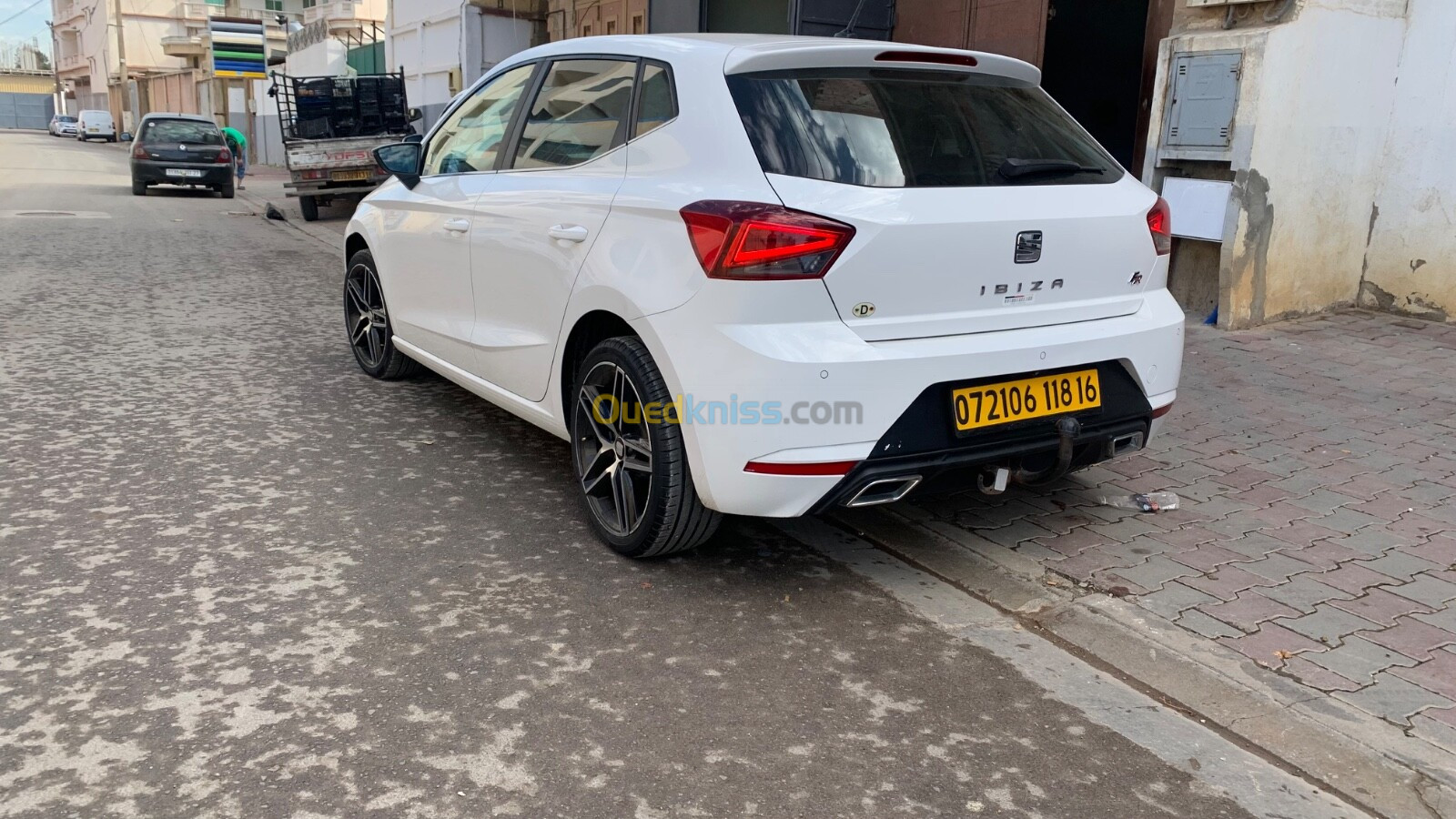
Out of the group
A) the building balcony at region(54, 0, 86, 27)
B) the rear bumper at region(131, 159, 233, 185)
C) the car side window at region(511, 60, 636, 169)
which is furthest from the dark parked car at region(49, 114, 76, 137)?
the car side window at region(511, 60, 636, 169)

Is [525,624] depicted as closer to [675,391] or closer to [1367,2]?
[675,391]

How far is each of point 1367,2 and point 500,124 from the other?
251 inches

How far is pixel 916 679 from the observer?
3.20 m

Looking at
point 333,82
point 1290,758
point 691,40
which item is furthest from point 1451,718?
point 333,82

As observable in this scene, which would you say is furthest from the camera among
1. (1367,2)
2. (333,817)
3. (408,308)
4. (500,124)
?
(1367,2)

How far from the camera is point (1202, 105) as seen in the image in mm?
7848

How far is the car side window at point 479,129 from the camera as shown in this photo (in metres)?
4.81

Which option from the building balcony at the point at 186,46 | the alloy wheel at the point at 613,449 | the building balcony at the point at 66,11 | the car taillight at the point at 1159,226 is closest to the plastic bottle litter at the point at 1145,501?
the car taillight at the point at 1159,226

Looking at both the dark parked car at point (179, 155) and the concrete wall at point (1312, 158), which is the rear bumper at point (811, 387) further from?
the dark parked car at point (179, 155)

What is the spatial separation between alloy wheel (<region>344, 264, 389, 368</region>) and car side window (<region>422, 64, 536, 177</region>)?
98cm

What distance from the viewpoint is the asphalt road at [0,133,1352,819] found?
2.63 metres

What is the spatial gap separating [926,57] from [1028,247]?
764 mm

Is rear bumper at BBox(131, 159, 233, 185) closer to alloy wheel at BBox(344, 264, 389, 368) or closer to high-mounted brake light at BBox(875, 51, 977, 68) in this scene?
alloy wheel at BBox(344, 264, 389, 368)

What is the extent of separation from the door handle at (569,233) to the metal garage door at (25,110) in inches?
4534
